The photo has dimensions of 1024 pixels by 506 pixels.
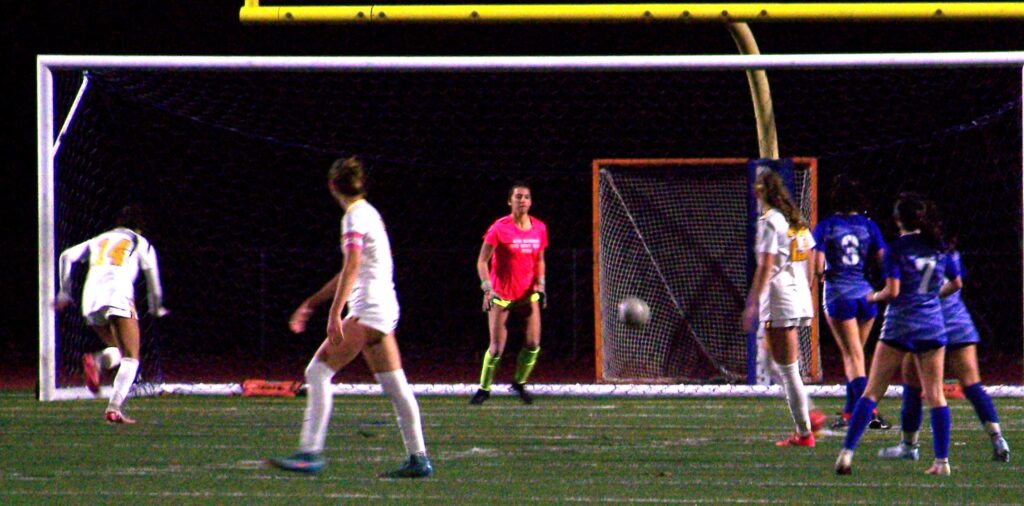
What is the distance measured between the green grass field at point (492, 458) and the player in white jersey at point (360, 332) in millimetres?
214

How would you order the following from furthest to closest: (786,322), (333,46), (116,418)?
(333,46)
(116,418)
(786,322)

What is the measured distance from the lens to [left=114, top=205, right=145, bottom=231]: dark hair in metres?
11.8

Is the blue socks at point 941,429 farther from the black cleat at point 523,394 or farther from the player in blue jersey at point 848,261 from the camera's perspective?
the black cleat at point 523,394

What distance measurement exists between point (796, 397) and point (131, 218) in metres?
5.42

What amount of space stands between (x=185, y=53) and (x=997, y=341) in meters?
13.4

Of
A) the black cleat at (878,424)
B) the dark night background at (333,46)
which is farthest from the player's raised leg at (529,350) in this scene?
the dark night background at (333,46)

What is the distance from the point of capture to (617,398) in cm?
1413

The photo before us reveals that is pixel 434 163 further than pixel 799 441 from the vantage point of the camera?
Yes

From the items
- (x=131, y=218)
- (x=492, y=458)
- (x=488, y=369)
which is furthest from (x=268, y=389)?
(x=492, y=458)

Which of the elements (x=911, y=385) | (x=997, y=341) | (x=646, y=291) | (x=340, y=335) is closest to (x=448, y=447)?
(x=340, y=335)

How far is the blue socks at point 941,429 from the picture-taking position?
7746 millimetres

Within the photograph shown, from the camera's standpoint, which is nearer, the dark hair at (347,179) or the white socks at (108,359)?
the dark hair at (347,179)

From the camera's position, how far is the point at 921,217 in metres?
7.72

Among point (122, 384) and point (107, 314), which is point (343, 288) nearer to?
point (122, 384)
